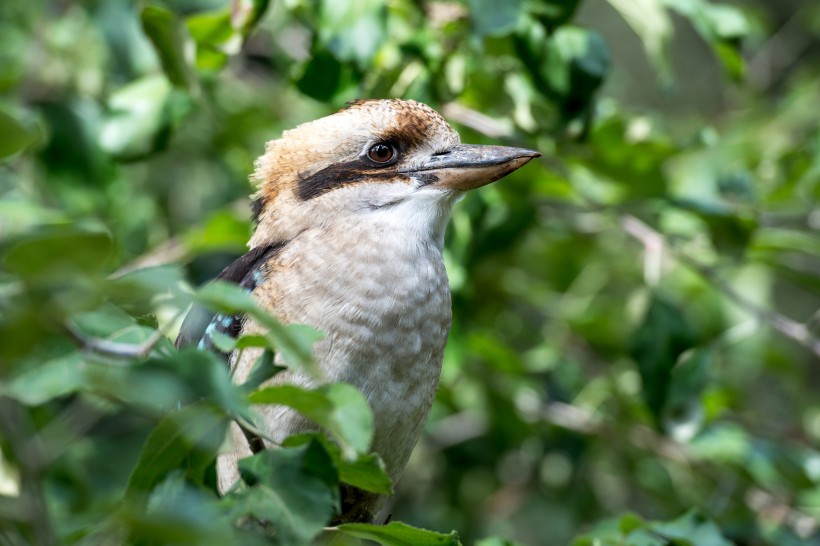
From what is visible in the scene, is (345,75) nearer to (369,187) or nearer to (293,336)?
(369,187)

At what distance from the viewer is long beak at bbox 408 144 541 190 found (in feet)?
8.77

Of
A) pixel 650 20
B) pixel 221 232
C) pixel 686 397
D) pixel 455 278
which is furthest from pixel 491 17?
pixel 686 397

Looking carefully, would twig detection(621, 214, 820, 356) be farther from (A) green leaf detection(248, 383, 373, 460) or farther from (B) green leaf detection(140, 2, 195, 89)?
(A) green leaf detection(248, 383, 373, 460)

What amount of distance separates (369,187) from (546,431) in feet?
6.28

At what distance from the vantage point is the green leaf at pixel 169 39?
A: 277 centimetres

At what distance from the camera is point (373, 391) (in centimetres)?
241

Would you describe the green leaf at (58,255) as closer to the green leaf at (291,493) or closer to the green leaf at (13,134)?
the green leaf at (13,134)

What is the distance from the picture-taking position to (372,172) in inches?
112

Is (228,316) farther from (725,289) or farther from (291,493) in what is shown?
(725,289)

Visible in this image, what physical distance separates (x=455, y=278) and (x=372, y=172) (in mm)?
476

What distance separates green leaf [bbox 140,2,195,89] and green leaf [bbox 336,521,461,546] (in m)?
1.49

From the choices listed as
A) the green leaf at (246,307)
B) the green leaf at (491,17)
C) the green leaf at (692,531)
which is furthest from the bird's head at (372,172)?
the green leaf at (246,307)

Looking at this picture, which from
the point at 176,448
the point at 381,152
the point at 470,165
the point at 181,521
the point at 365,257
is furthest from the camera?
the point at 381,152

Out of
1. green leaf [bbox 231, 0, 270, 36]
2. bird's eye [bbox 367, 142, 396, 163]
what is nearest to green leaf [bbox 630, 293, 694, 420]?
bird's eye [bbox 367, 142, 396, 163]
